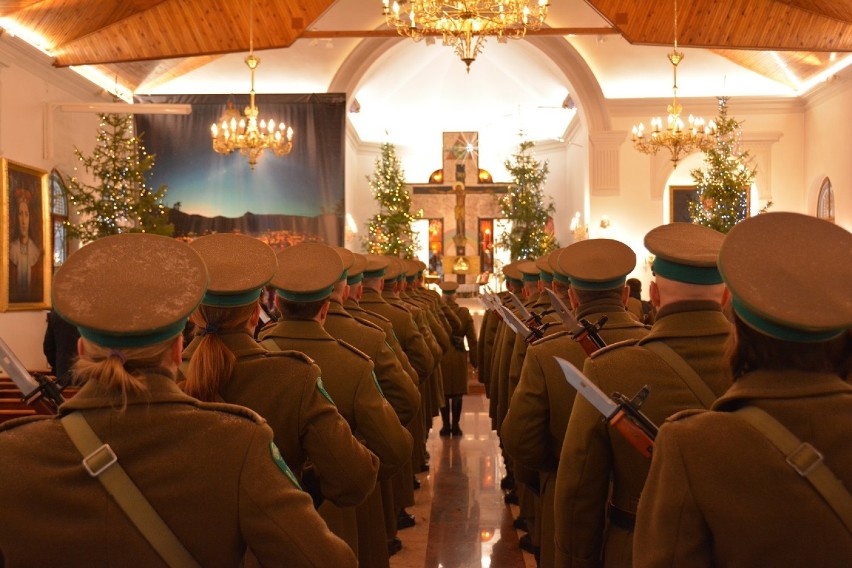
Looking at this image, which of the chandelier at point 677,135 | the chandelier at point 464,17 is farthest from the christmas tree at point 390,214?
the chandelier at point 464,17

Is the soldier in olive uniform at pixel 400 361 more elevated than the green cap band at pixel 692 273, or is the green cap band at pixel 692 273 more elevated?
the green cap band at pixel 692 273

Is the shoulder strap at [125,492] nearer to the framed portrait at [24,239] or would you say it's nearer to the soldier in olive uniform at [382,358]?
the soldier in olive uniform at [382,358]

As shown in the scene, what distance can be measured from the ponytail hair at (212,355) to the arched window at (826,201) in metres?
18.9

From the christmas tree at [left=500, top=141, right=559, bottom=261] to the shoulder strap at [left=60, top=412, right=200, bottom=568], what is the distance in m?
21.6

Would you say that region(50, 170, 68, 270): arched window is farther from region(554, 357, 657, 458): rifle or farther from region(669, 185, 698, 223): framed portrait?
region(554, 357, 657, 458): rifle

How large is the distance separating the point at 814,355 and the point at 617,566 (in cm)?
119

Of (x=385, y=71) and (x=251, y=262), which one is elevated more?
(x=385, y=71)

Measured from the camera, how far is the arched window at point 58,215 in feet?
49.4

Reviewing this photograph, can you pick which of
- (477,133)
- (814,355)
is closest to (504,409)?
(814,355)

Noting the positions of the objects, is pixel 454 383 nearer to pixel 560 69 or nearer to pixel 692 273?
pixel 692 273

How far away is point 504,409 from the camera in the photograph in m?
7.62

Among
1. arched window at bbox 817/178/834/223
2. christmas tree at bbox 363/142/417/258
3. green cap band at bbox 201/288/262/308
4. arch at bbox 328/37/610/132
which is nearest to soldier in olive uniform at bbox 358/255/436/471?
green cap band at bbox 201/288/262/308

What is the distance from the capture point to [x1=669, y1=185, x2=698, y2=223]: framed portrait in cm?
2241

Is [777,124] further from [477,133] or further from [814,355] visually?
[814,355]
